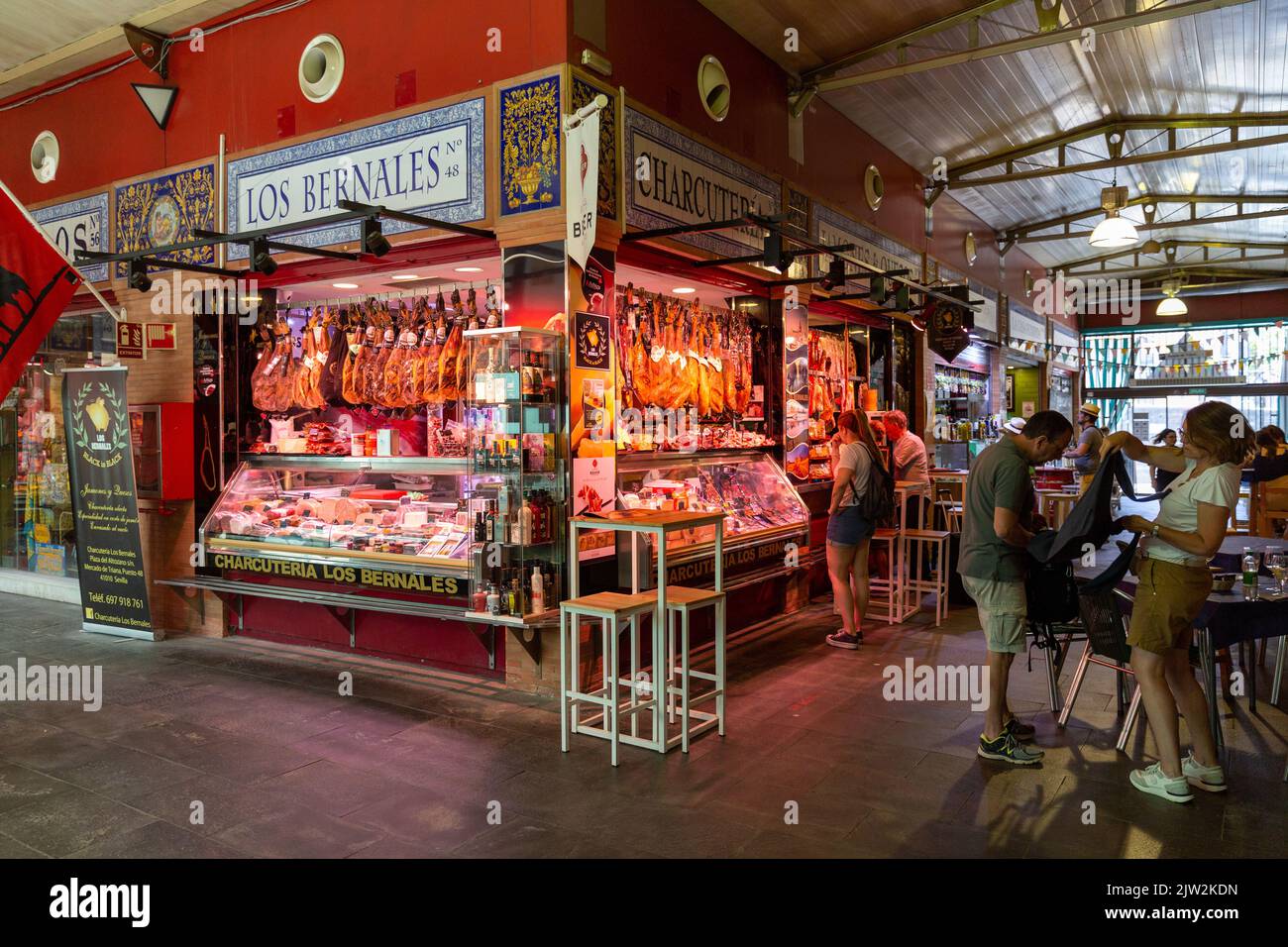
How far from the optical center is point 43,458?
8.77 m

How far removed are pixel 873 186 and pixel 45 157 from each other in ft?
27.1

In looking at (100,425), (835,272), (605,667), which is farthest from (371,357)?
(835,272)

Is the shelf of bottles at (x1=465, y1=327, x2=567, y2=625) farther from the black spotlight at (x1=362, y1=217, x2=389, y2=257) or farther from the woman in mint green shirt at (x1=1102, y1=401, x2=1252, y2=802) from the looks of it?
the woman in mint green shirt at (x1=1102, y1=401, x2=1252, y2=802)

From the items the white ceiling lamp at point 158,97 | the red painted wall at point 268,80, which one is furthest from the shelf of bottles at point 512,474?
the white ceiling lamp at point 158,97

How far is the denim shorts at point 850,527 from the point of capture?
265 inches


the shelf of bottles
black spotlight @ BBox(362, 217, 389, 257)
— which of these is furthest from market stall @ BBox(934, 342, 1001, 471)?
black spotlight @ BBox(362, 217, 389, 257)

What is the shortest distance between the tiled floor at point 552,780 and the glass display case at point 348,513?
847 millimetres

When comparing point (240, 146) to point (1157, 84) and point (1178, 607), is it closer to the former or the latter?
point (1178, 607)

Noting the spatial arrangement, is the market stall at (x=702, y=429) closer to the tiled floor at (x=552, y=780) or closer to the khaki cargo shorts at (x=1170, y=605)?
the tiled floor at (x=552, y=780)

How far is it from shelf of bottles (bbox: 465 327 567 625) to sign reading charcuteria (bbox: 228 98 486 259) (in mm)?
1099

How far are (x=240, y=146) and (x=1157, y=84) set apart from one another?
8814 mm

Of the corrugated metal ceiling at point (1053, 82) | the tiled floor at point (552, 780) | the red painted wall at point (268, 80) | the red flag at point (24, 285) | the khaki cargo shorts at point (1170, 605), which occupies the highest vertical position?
the corrugated metal ceiling at point (1053, 82)

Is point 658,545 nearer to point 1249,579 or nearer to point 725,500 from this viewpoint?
point 1249,579
